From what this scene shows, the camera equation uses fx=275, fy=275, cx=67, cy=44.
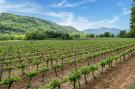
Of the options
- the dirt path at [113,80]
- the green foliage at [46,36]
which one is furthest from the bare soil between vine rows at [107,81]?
the green foliage at [46,36]

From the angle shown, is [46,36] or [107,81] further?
[46,36]

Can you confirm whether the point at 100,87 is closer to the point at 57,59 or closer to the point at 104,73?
the point at 104,73

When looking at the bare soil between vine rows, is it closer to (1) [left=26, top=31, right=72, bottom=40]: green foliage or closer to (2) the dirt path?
(2) the dirt path

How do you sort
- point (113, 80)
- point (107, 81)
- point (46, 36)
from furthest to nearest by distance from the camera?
point (46, 36) → point (113, 80) → point (107, 81)

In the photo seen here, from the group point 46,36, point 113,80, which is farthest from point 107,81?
point 46,36

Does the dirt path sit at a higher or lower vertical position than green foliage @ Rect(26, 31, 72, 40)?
lower

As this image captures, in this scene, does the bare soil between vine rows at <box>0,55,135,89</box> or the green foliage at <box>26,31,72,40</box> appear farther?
the green foliage at <box>26,31,72,40</box>

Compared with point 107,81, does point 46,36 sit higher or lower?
higher

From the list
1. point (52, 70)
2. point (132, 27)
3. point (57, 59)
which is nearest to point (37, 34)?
point (132, 27)

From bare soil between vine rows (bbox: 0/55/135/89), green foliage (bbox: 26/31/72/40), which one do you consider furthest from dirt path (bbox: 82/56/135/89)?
green foliage (bbox: 26/31/72/40)

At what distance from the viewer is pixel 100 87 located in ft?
58.4

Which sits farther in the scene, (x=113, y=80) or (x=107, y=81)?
(x=113, y=80)

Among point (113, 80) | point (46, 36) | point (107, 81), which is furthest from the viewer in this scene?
point (46, 36)

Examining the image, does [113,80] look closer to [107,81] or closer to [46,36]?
[107,81]
